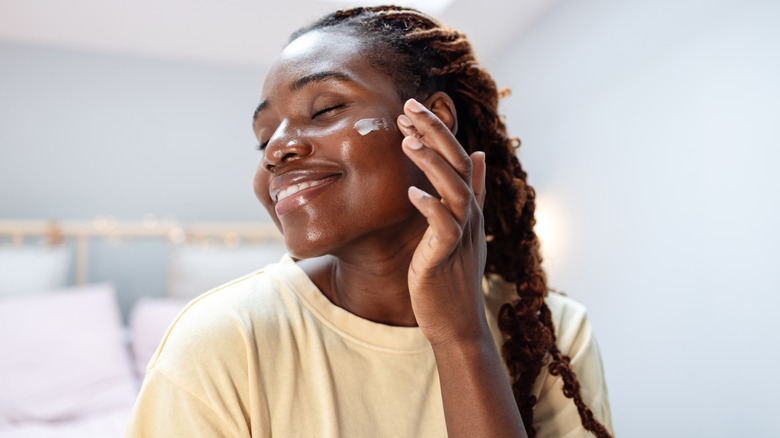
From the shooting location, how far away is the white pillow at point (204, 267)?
2795 millimetres

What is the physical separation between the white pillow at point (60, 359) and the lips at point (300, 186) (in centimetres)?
162

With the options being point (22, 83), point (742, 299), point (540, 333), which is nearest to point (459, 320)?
point (540, 333)

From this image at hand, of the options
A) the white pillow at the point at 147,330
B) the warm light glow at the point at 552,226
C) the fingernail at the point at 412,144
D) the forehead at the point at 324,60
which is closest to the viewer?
the fingernail at the point at 412,144

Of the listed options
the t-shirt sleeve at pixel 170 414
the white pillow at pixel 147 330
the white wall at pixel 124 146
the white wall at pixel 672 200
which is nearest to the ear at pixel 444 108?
the t-shirt sleeve at pixel 170 414

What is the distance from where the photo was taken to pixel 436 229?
77 centimetres

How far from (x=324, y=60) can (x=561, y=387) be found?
68 centimetres

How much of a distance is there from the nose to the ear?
251mm

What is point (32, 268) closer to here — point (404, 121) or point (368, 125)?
point (368, 125)

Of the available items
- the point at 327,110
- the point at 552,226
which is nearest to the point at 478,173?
the point at 327,110

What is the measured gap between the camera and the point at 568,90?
2605 millimetres

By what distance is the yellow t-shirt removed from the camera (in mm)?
836

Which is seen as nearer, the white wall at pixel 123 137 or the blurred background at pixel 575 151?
the blurred background at pixel 575 151

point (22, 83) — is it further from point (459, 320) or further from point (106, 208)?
point (459, 320)

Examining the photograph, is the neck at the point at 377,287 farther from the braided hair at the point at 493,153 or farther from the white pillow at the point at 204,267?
the white pillow at the point at 204,267
